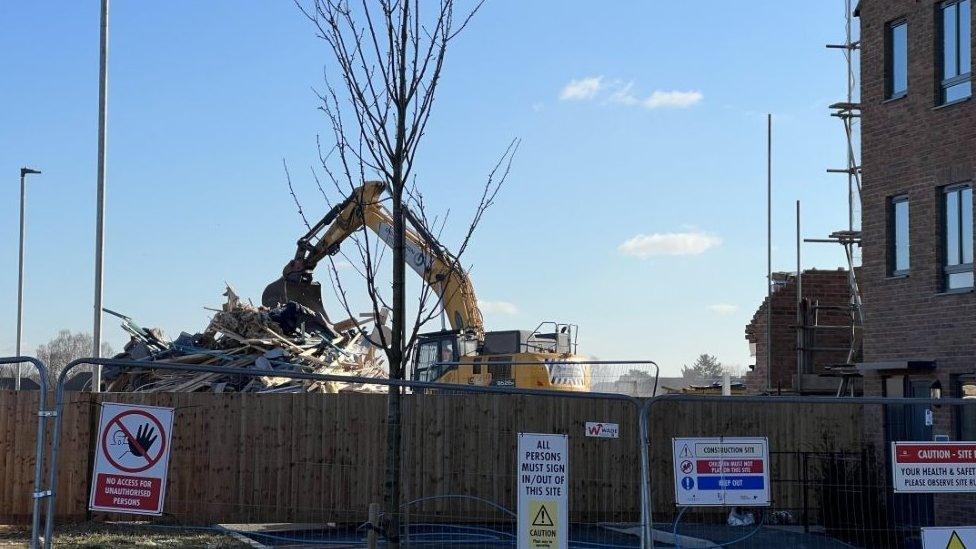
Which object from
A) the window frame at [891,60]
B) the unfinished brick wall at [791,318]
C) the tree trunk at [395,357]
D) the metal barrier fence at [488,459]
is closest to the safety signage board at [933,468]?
the tree trunk at [395,357]

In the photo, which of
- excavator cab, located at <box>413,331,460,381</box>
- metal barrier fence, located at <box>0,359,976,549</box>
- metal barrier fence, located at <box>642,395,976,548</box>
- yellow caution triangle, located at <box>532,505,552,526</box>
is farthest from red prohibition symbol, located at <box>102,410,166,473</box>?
excavator cab, located at <box>413,331,460,381</box>

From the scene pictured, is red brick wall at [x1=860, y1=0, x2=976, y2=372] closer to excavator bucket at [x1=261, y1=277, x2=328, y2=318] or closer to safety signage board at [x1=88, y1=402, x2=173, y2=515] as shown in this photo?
safety signage board at [x1=88, y1=402, x2=173, y2=515]

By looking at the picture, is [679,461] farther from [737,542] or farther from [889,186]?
[889,186]

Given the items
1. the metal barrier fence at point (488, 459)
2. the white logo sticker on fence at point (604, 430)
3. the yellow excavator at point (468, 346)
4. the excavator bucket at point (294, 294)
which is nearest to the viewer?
the white logo sticker on fence at point (604, 430)

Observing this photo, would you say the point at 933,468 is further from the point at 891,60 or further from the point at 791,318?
the point at 791,318

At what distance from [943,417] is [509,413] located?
675 cm

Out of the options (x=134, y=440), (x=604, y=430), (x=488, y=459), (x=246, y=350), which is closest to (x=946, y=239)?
(x=488, y=459)

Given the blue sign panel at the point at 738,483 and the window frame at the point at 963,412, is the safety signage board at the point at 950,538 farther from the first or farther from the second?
the window frame at the point at 963,412

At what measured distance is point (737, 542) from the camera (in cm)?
1496

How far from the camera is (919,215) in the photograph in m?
18.7

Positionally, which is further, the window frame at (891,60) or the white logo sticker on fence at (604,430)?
the window frame at (891,60)

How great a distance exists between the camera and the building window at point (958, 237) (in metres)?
17.8

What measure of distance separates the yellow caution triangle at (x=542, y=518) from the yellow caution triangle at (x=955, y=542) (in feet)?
12.1

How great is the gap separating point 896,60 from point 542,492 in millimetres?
13063
